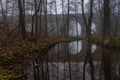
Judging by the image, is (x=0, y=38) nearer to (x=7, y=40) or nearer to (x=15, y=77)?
(x=7, y=40)

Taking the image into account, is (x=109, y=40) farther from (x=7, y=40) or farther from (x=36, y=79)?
(x=36, y=79)

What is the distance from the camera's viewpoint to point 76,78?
8555mm

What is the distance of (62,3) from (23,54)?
1468 inches

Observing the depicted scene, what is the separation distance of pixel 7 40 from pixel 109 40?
9.50 meters

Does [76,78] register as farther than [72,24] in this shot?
No

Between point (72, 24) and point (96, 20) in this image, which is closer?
point (96, 20)

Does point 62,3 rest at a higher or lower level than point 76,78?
higher

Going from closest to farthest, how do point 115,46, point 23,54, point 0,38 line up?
1. point 23,54
2. point 0,38
3. point 115,46

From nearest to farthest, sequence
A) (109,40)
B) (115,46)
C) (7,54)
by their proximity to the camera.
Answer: (7,54) → (115,46) → (109,40)

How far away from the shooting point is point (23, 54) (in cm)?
1445

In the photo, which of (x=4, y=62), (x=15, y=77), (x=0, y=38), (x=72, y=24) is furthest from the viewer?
(x=72, y=24)

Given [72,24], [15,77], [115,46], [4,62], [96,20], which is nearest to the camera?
[15,77]

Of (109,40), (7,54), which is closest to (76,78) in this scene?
(7,54)

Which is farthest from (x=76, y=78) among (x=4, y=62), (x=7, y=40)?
(x=7, y=40)
